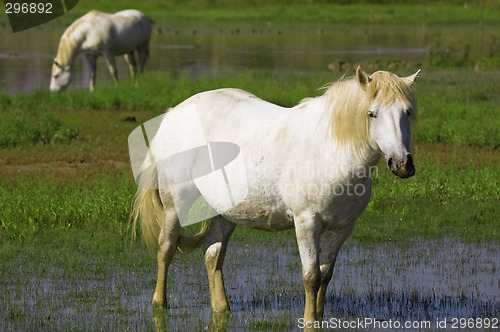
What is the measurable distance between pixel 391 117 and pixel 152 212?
2.25 m

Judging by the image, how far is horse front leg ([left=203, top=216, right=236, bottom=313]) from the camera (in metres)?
6.49

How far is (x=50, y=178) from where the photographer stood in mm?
10773

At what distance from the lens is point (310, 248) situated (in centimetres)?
572

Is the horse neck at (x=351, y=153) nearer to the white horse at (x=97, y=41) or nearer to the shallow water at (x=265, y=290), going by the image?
the shallow water at (x=265, y=290)

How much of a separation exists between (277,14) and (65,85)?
143 ft

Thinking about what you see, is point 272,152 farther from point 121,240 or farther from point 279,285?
point 121,240

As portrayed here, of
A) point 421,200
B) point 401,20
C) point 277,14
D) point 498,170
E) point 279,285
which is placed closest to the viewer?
point 279,285

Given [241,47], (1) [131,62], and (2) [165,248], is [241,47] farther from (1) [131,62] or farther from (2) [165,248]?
(2) [165,248]

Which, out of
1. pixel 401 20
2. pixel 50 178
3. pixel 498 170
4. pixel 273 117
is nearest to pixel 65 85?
pixel 50 178

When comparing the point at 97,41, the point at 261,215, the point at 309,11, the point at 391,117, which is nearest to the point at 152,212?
the point at 261,215

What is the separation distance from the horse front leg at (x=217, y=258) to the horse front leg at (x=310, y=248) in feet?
2.91

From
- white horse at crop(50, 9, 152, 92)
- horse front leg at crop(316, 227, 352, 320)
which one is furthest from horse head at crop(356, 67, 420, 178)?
white horse at crop(50, 9, 152, 92)

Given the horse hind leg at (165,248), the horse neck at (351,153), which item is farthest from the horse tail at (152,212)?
the horse neck at (351,153)

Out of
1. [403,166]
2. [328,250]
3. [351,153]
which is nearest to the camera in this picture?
[403,166]
